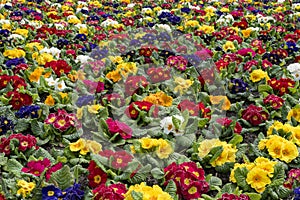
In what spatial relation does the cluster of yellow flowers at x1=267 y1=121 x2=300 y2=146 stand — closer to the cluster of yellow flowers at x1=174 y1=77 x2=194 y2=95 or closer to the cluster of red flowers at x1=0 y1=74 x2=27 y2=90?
the cluster of yellow flowers at x1=174 y1=77 x2=194 y2=95

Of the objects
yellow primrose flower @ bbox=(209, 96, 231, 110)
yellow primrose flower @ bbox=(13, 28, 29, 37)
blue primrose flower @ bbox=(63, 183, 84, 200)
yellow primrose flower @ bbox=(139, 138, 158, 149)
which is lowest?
yellow primrose flower @ bbox=(13, 28, 29, 37)

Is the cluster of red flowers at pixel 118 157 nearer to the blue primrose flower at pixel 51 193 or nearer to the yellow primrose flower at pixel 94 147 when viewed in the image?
the yellow primrose flower at pixel 94 147

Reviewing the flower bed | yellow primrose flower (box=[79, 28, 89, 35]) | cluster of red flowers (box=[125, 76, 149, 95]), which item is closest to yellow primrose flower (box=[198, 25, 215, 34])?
the flower bed

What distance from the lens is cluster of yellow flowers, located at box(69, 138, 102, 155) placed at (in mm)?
3758

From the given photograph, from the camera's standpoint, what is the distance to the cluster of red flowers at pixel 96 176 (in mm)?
3461

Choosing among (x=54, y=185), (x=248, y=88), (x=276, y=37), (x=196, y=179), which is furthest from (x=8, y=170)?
(x=276, y=37)

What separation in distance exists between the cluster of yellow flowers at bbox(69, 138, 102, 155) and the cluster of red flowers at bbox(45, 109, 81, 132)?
0.35 m

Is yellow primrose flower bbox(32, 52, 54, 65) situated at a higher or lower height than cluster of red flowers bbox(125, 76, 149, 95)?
lower

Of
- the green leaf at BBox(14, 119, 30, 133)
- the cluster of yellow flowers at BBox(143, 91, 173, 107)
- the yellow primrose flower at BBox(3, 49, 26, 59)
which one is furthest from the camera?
the yellow primrose flower at BBox(3, 49, 26, 59)

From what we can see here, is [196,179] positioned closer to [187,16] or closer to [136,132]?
[136,132]

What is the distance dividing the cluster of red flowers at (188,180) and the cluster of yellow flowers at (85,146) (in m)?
0.68

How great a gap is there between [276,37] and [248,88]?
2.16m

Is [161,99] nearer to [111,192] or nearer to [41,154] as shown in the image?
[41,154]

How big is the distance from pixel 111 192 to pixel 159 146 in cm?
76
